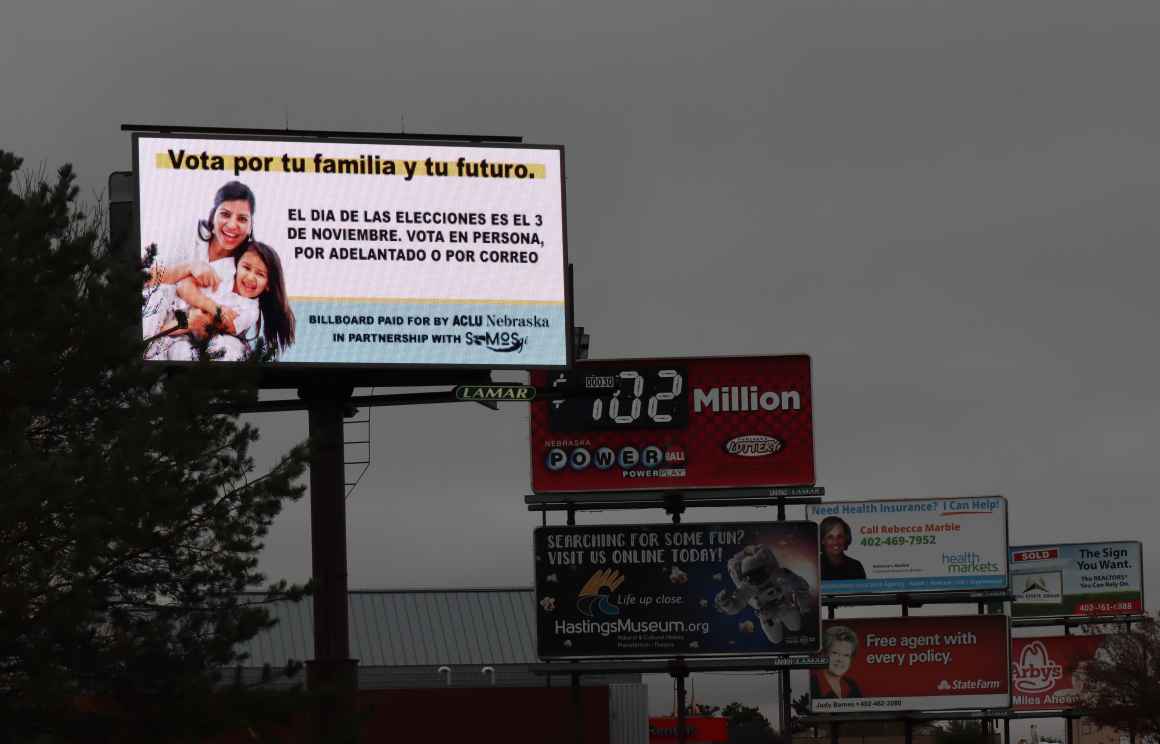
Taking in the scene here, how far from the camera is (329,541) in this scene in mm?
32812

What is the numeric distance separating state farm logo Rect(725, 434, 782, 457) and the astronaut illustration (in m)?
1.73

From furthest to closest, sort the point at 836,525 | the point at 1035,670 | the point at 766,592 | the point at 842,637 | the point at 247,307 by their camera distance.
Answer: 1. the point at 1035,670
2. the point at 836,525
3. the point at 842,637
4. the point at 766,592
5. the point at 247,307

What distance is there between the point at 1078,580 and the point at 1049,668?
7.46 metres

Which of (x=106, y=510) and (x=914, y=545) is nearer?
(x=106, y=510)

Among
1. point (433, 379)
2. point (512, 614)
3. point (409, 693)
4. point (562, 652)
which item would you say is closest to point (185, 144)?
point (433, 379)

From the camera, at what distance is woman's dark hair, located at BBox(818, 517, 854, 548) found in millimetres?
63000

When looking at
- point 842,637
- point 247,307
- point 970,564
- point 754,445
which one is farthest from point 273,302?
point 970,564

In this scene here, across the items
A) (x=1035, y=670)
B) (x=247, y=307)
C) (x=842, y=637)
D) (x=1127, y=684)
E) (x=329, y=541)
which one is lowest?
(x=1127, y=684)

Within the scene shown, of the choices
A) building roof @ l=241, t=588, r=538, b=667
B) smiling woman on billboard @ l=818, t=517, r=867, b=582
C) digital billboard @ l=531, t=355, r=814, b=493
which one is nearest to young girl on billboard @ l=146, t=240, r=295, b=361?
digital billboard @ l=531, t=355, r=814, b=493

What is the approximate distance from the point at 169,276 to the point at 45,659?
815 cm

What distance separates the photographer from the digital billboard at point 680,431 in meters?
39.2

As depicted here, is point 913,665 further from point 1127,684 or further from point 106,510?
point 106,510

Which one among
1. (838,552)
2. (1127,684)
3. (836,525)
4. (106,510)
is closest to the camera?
(106,510)

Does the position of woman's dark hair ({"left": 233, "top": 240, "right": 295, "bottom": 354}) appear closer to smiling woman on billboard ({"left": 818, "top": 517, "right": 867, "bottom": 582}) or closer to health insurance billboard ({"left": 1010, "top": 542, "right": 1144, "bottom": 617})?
smiling woman on billboard ({"left": 818, "top": 517, "right": 867, "bottom": 582})
